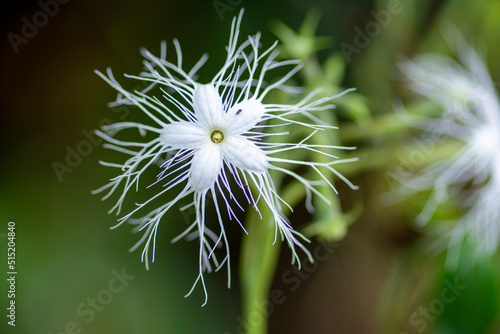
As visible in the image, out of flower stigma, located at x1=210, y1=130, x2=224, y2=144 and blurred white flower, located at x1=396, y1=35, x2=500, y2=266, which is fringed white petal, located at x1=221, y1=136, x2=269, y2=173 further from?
blurred white flower, located at x1=396, y1=35, x2=500, y2=266

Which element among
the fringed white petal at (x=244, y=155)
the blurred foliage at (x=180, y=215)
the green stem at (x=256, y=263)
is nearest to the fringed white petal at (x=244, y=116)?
the fringed white petal at (x=244, y=155)

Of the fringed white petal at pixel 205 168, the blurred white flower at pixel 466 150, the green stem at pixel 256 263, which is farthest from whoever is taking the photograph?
the blurred white flower at pixel 466 150

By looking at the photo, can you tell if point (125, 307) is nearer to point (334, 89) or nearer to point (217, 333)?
point (217, 333)

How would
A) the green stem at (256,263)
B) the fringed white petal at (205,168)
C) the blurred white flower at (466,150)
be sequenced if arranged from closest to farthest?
the fringed white petal at (205,168) → the green stem at (256,263) → the blurred white flower at (466,150)
